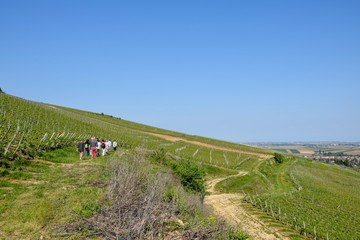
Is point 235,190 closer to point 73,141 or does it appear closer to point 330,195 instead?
point 330,195

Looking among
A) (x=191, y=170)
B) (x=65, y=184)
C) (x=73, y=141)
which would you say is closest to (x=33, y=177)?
(x=65, y=184)

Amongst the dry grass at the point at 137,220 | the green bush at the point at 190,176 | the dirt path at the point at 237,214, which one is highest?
the dry grass at the point at 137,220

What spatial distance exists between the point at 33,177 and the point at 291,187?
143ft

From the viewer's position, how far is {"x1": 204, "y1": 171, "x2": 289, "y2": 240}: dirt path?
27275 millimetres

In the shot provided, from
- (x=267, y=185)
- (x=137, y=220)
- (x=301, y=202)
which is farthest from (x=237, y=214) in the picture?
(x=137, y=220)

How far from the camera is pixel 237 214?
110ft

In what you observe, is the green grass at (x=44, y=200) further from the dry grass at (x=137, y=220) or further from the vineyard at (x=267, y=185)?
the vineyard at (x=267, y=185)

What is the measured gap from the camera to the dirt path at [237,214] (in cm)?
2727


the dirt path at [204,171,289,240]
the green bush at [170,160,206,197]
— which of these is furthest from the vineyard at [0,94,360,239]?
the green bush at [170,160,206,197]

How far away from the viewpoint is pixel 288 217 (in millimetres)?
32875

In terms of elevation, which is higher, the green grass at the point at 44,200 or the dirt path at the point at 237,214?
the green grass at the point at 44,200

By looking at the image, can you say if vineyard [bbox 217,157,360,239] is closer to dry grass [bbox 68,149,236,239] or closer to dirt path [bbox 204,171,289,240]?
dirt path [bbox 204,171,289,240]

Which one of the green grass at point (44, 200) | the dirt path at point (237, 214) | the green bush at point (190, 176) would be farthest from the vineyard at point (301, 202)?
the green grass at point (44, 200)

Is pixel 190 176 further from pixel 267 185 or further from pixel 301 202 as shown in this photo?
pixel 267 185
